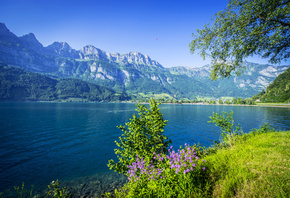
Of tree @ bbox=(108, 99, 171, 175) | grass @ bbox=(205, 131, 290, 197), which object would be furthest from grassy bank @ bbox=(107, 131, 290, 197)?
tree @ bbox=(108, 99, 171, 175)

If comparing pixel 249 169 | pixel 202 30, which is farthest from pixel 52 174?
pixel 202 30

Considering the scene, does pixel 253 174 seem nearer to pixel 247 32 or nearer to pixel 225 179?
pixel 225 179

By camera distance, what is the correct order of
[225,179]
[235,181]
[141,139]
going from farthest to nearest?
[141,139] < [225,179] < [235,181]

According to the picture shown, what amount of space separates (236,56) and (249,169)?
9247mm

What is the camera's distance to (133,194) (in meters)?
5.78

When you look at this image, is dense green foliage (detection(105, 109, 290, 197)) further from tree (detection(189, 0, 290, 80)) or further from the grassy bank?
tree (detection(189, 0, 290, 80))

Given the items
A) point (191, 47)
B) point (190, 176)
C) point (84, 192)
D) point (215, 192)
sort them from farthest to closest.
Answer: point (84, 192) → point (191, 47) → point (190, 176) → point (215, 192)

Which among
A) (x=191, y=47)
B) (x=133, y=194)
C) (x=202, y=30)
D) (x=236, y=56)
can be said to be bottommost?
(x=133, y=194)

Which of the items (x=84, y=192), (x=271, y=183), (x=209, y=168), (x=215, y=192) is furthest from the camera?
(x=84, y=192)

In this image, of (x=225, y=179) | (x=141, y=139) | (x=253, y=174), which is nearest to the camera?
(x=253, y=174)

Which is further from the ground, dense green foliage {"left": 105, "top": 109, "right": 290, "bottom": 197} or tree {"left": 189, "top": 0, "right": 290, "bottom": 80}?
tree {"left": 189, "top": 0, "right": 290, "bottom": 80}

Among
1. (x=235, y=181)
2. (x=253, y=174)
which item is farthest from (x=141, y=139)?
(x=253, y=174)

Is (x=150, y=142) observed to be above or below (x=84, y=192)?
above

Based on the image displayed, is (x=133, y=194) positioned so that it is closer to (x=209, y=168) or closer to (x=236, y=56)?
(x=209, y=168)
